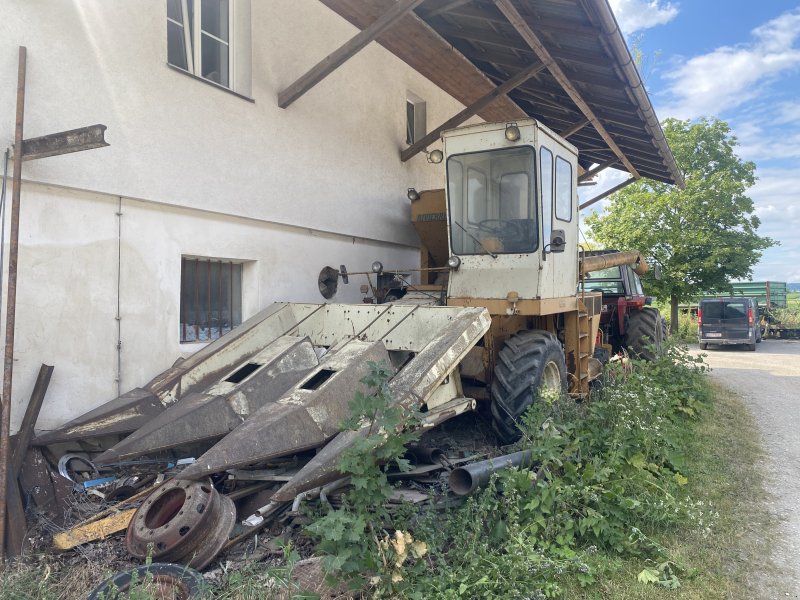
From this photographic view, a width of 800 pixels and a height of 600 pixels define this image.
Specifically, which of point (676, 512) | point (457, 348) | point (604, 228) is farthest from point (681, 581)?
point (604, 228)

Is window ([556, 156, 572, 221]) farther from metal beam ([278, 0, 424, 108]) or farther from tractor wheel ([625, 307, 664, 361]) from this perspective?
tractor wheel ([625, 307, 664, 361])

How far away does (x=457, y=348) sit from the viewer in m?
4.18

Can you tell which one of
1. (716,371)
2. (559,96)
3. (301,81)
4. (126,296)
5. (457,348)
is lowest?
(716,371)

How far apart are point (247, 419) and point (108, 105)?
2.88m

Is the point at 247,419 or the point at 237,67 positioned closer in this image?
the point at 247,419

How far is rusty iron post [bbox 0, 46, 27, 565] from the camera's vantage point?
3275mm

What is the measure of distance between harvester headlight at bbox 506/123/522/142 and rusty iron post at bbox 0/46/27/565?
3.89m

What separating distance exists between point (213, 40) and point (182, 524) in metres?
4.98

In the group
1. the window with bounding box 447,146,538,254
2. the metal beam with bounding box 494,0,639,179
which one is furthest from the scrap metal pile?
the metal beam with bounding box 494,0,639,179

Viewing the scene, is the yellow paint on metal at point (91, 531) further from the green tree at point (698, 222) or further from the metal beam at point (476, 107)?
the green tree at point (698, 222)

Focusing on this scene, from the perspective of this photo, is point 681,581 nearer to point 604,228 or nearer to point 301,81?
point 301,81

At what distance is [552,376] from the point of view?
17.9ft

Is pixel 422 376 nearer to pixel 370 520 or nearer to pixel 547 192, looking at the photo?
pixel 370 520

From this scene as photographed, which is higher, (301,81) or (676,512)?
(301,81)
